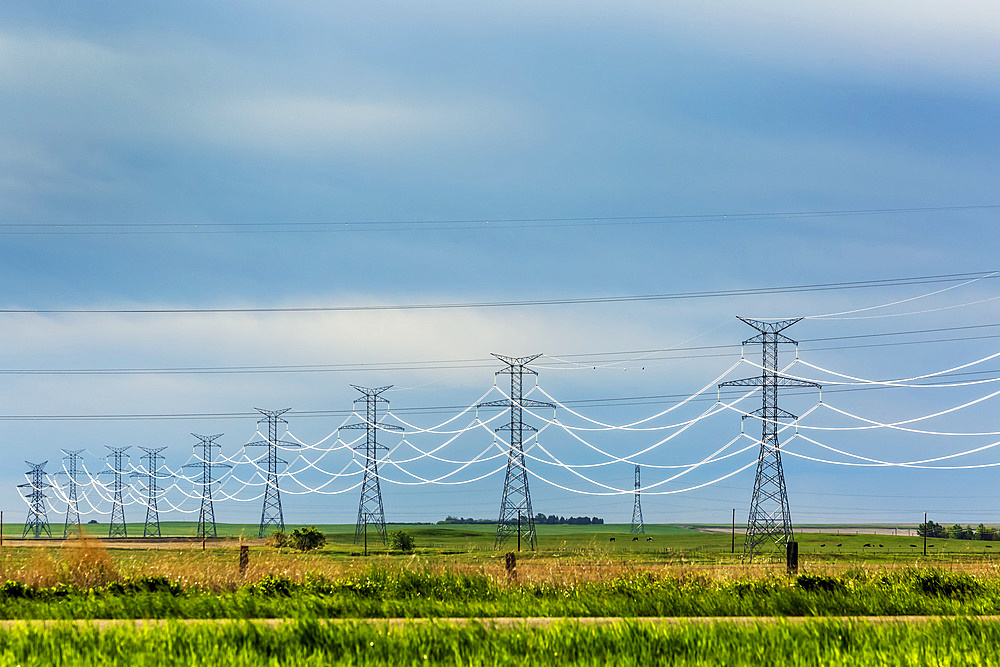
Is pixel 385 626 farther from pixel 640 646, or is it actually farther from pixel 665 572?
pixel 665 572

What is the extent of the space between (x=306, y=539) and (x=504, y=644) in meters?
61.1

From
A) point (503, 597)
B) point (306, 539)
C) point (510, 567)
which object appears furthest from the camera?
point (306, 539)

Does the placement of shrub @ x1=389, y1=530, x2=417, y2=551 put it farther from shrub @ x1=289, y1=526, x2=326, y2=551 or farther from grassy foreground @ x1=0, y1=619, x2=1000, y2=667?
grassy foreground @ x1=0, y1=619, x2=1000, y2=667

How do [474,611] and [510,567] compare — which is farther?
[510,567]

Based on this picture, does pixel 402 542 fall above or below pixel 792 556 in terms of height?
below

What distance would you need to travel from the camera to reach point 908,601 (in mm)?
19906

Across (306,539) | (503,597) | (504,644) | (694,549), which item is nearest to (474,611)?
(503,597)

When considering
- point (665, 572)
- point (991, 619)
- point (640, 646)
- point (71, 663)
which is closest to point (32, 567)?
point (71, 663)

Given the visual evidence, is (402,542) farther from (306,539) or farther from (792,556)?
(792,556)

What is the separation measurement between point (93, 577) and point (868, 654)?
66.1 ft

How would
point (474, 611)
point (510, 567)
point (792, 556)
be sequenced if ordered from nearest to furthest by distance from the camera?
1. point (474, 611)
2. point (510, 567)
3. point (792, 556)

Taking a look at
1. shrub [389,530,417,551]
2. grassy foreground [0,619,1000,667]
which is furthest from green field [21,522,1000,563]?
grassy foreground [0,619,1000,667]

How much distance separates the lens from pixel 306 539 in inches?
2832

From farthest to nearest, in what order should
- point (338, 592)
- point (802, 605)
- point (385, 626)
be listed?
point (338, 592) → point (802, 605) → point (385, 626)
